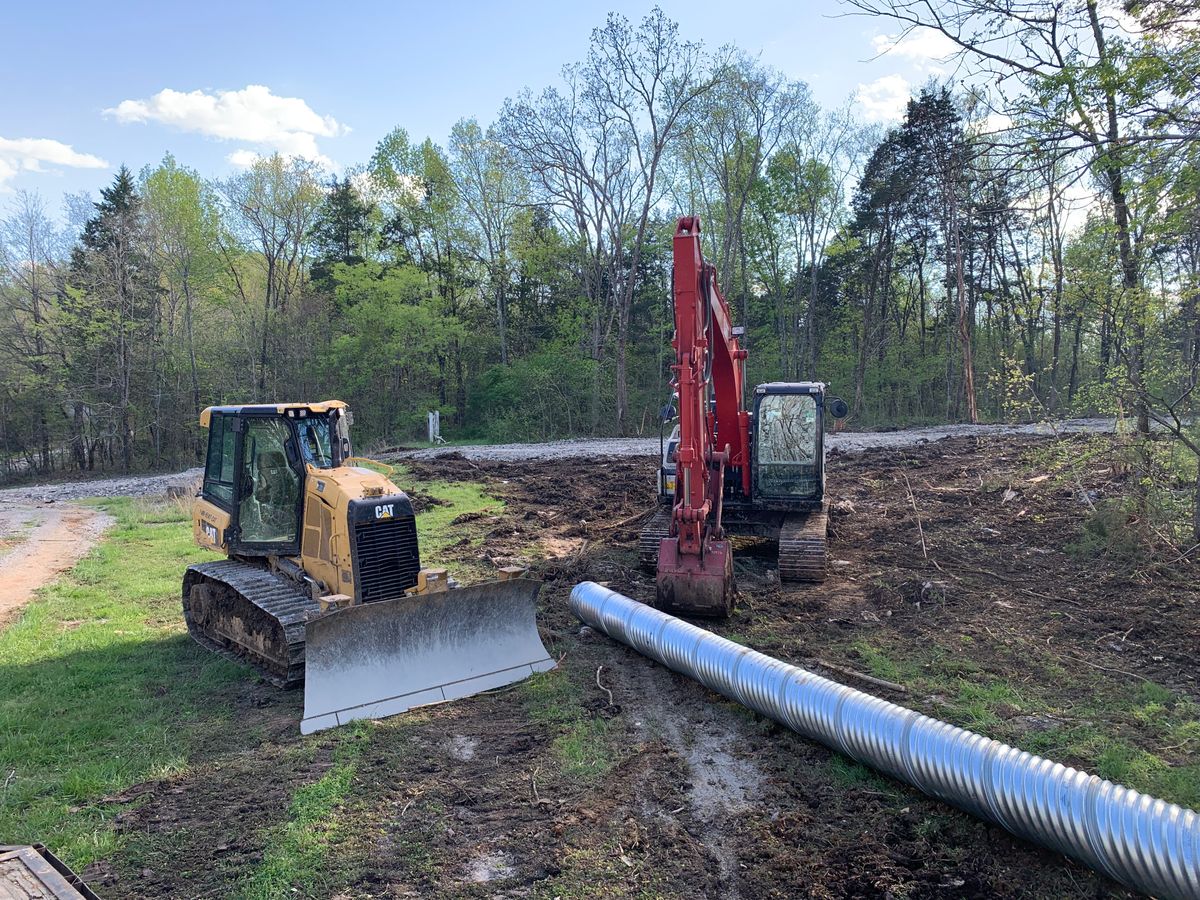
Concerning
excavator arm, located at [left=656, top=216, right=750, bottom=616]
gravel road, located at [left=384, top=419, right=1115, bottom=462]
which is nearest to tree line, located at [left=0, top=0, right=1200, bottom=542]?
gravel road, located at [left=384, top=419, right=1115, bottom=462]

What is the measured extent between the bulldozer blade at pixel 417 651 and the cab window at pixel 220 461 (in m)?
2.45

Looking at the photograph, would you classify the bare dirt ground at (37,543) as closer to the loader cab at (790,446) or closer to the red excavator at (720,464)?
the red excavator at (720,464)

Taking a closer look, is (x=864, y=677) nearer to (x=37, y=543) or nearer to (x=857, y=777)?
(x=857, y=777)

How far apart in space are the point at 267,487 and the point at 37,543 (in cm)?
843

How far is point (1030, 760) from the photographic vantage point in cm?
Result: 402

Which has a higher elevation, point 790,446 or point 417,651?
point 790,446

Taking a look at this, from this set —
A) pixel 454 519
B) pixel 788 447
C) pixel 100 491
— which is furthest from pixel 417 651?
pixel 100 491

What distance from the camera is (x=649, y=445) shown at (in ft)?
83.6

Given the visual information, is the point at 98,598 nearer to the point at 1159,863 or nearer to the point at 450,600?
the point at 450,600

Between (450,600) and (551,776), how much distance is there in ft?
6.49

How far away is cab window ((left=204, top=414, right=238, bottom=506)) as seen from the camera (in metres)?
7.66

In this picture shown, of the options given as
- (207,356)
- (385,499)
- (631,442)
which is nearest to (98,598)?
(385,499)

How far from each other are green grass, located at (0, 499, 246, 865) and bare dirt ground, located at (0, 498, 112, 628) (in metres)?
0.35

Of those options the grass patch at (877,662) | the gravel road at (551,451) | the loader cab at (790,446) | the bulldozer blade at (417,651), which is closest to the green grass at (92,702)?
the bulldozer blade at (417,651)
